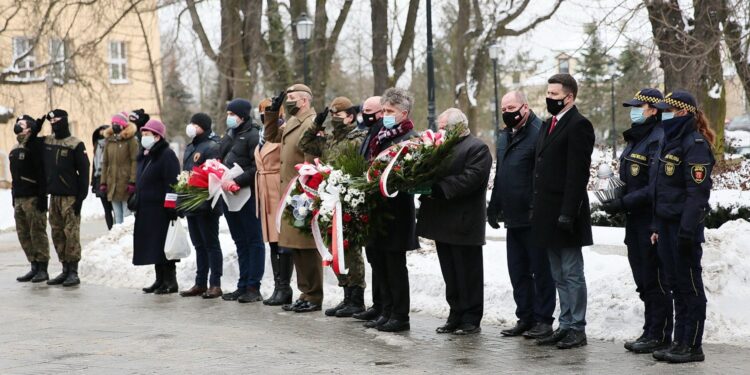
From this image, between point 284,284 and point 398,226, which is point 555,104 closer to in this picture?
point 398,226

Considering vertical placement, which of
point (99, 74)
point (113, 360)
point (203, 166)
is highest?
point (99, 74)

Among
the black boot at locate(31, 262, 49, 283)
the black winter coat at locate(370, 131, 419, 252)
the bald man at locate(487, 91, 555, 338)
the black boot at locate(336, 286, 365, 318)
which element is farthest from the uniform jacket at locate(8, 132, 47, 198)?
the bald man at locate(487, 91, 555, 338)

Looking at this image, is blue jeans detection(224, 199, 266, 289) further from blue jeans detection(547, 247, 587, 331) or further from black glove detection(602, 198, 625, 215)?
black glove detection(602, 198, 625, 215)

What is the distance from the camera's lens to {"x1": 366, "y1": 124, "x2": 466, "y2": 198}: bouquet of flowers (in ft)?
30.7

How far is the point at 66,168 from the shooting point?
1388cm

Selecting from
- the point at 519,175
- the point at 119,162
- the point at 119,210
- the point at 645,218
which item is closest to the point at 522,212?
the point at 519,175

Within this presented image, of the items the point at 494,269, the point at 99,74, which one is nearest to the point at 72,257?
the point at 494,269

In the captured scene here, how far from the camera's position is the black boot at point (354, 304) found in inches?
428

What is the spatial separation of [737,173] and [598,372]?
12844mm

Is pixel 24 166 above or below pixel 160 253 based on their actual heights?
above

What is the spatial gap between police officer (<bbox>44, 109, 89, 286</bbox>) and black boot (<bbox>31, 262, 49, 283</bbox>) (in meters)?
0.38

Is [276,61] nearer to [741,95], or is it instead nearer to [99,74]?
[99,74]

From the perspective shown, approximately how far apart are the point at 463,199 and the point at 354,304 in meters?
1.96

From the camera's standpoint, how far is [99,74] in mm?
32406
